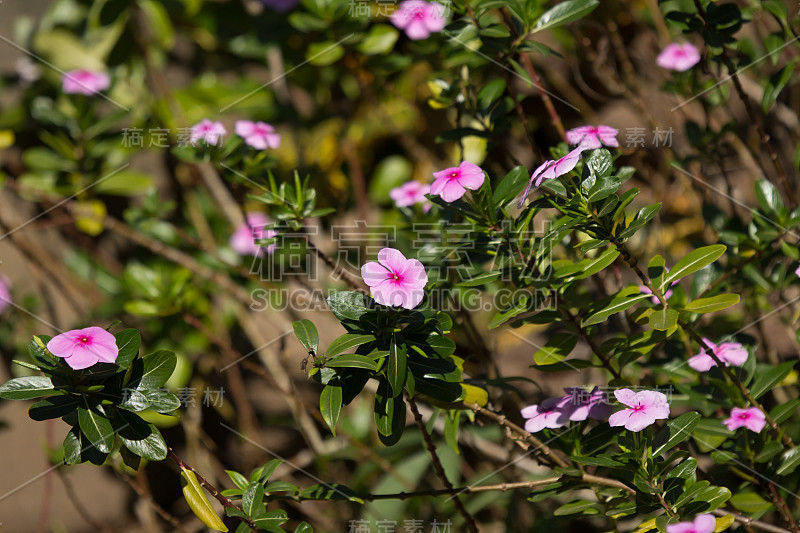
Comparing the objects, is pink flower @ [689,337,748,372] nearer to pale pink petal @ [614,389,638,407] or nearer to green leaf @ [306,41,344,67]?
pale pink petal @ [614,389,638,407]

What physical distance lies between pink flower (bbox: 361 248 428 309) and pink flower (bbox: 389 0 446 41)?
888 millimetres

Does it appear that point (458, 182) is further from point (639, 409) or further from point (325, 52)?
point (325, 52)

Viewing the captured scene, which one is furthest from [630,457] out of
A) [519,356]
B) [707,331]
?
[519,356]

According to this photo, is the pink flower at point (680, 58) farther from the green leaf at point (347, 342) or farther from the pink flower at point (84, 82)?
the pink flower at point (84, 82)

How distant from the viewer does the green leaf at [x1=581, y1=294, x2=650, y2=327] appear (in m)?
1.03

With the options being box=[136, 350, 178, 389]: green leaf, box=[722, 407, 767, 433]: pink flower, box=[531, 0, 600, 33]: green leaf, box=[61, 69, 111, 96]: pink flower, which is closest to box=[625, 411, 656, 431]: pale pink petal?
box=[722, 407, 767, 433]: pink flower

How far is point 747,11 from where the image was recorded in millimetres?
1417

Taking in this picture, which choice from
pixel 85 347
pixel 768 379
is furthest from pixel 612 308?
pixel 85 347

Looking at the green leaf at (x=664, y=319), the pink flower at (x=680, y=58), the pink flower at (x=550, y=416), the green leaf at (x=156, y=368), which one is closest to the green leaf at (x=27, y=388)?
the green leaf at (x=156, y=368)

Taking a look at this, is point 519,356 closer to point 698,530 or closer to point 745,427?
point 745,427

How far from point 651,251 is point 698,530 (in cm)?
122

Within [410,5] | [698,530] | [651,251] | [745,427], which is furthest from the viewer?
[651,251]

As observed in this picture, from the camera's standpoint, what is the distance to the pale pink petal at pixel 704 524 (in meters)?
0.93

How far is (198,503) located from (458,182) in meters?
0.61
